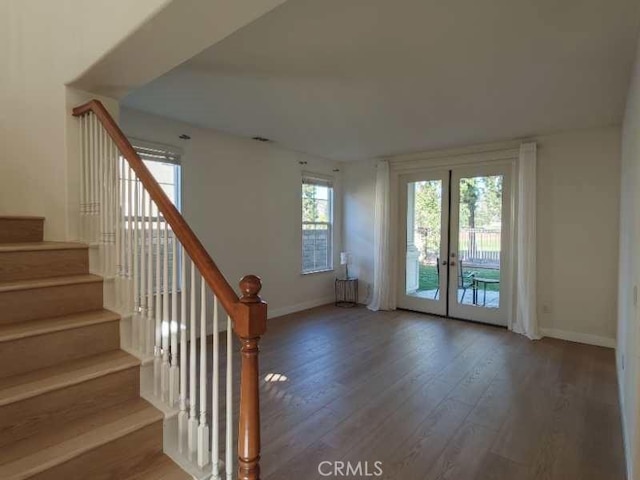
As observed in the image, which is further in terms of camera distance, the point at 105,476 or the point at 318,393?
the point at 318,393

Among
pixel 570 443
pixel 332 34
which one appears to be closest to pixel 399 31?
pixel 332 34

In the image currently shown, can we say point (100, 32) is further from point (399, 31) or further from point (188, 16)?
point (399, 31)

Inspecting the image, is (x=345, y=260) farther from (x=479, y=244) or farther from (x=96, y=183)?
(x=96, y=183)

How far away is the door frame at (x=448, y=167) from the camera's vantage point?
15.5 feet

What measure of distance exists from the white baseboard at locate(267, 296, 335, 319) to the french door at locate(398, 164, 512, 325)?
1.28 m

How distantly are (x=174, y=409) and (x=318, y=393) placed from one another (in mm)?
1487

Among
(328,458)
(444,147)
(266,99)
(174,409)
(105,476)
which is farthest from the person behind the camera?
(444,147)

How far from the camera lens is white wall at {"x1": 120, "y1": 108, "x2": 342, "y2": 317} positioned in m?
4.15

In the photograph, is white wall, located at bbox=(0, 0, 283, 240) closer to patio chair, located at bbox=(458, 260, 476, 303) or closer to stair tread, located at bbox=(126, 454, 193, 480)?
stair tread, located at bbox=(126, 454, 193, 480)

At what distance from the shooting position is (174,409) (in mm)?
A: 1649

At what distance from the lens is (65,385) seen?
5.07 feet

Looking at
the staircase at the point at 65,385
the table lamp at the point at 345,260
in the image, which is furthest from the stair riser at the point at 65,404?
the table lamp at the point at 345,260

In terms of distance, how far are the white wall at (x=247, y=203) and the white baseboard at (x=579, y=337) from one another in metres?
3.31

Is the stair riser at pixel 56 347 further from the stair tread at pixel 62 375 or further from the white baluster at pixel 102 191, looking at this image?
the white baluster at pixel 102 191
